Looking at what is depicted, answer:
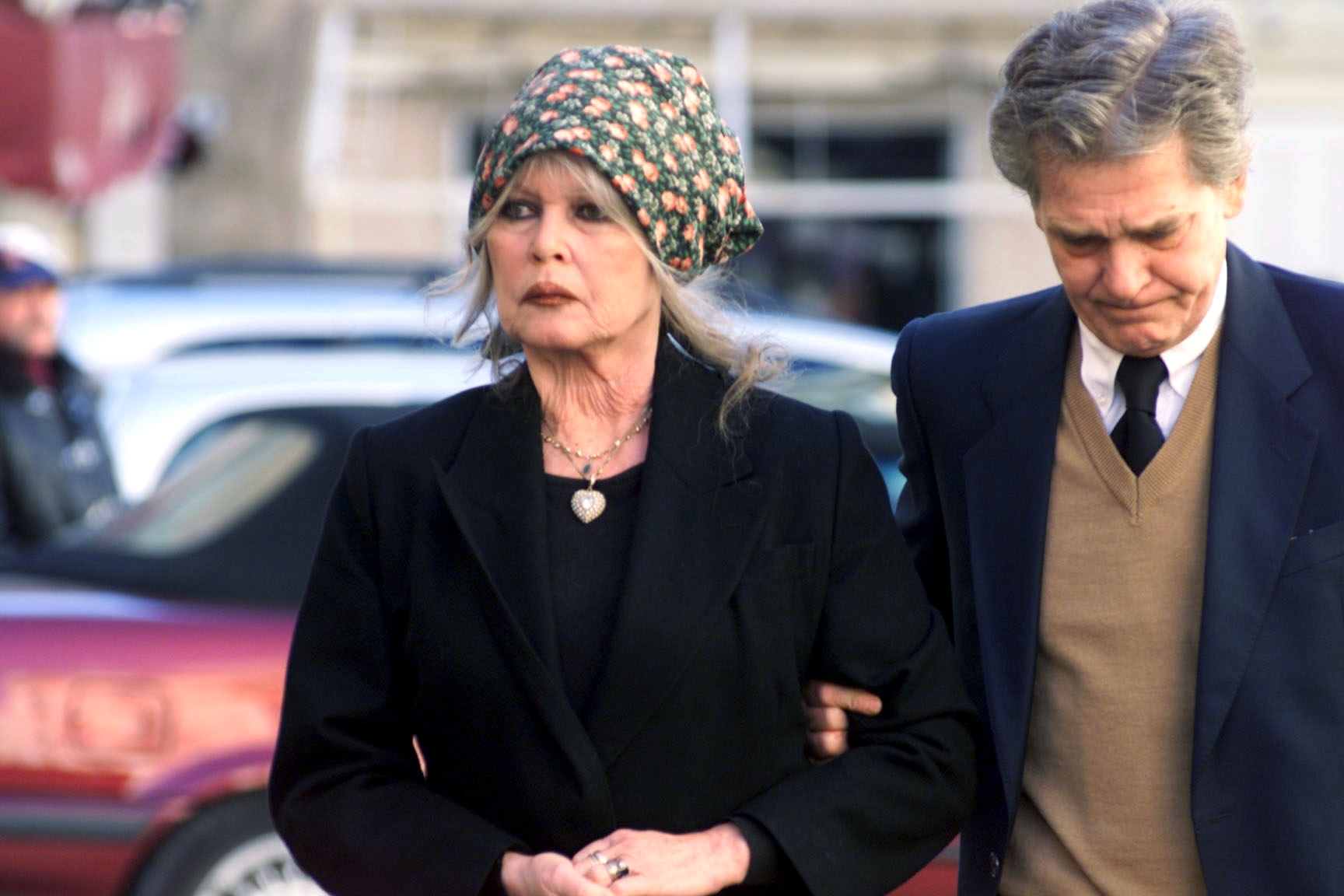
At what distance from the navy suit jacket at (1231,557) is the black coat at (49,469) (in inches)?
163

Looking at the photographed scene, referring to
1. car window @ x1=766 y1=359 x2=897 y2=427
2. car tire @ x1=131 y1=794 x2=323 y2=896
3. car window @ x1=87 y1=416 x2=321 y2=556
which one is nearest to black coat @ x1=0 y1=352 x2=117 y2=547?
car window @ x1=87 y1=416 x2=321 y2=556

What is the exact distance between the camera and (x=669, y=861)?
2359mm

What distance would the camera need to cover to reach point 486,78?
13117mm

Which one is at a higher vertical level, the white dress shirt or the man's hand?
the white dress shirt

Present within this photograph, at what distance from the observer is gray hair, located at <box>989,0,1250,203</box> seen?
2438mm

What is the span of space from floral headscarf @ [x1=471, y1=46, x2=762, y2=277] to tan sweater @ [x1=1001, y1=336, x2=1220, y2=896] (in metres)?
0.63

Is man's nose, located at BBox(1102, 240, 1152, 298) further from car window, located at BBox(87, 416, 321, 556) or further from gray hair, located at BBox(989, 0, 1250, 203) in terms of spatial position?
car window, located at BBox(87, 416, 321, 556)

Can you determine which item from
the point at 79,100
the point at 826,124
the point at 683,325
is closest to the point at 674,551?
the point at 683,325

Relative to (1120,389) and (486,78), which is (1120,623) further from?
(486,78)

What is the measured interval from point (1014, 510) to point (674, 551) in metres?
0.50

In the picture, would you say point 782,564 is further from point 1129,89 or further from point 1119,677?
point 1129,89

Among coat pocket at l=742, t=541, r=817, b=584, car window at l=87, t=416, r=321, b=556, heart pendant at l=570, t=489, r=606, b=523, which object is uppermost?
heart pendant at l=570, t=489, r=606, b=523

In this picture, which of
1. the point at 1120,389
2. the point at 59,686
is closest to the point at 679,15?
the point at 59,686

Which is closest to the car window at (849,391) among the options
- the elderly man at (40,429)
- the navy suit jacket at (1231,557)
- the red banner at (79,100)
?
the navy suit jacket at (1231,557)
